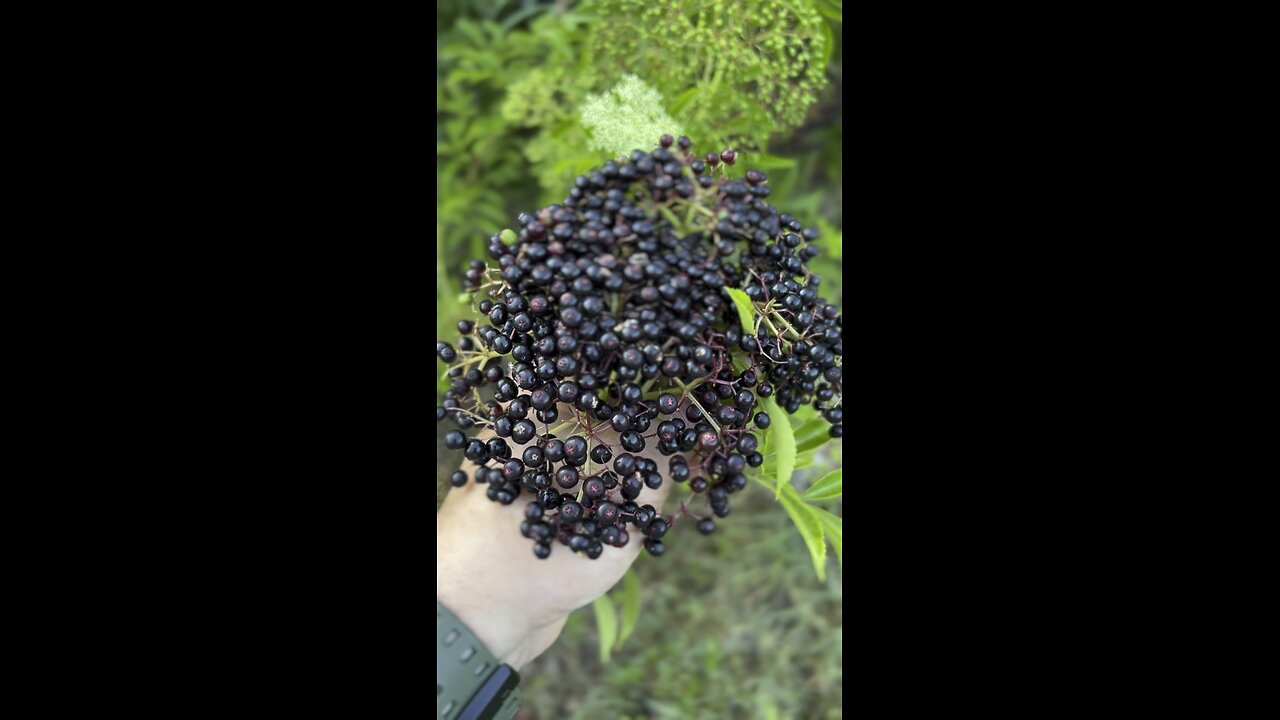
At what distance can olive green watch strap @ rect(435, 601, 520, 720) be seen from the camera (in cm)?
99

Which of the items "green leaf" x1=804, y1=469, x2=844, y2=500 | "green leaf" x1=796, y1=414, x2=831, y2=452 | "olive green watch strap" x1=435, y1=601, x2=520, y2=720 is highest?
"olive green watch strap" x1=435, y1=601, x2=520, y2=720

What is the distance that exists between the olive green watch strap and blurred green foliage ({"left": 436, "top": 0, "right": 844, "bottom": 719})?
24cm

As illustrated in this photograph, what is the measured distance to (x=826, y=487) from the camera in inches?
43.8

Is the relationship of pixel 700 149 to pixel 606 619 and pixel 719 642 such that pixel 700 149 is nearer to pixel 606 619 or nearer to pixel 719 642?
pixel 606 619

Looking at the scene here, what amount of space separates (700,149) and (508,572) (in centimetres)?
66

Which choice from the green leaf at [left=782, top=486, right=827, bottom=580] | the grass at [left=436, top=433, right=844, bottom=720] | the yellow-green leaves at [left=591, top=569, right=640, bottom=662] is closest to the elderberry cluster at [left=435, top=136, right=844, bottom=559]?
the green leaf at [left=782, top=486, right=827, bottom=580]

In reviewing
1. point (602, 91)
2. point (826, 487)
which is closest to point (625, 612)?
point (826, 487)

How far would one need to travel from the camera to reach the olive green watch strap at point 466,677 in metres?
0.99

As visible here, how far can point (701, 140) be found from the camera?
1.15 m

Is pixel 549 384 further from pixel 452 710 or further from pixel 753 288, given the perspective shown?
pixel 452 710

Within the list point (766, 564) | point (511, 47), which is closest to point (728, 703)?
point (766, 564)

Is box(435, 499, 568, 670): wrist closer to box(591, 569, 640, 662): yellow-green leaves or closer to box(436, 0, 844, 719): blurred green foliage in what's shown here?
box(436, 0, 844, 719): blurred green foliage

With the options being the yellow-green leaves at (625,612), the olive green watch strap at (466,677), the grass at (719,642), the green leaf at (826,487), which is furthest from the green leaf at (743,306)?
the grass at (719,642)

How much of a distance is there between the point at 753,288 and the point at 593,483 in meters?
0.27
